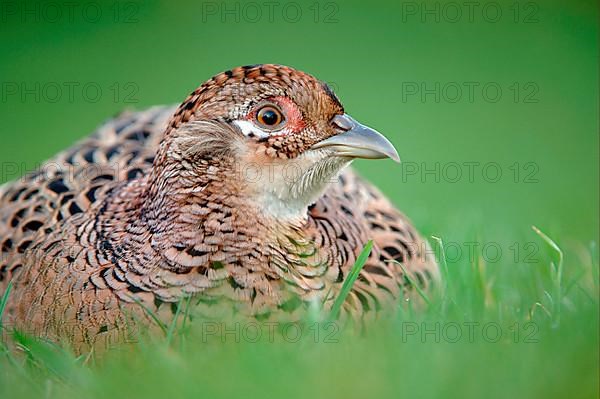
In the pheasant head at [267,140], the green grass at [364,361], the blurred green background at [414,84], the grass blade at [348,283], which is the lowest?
the green grass at [364,361]

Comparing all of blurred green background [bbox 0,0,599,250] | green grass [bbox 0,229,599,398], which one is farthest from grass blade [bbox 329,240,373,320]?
blurred green background [bbox 0,0,599,250]

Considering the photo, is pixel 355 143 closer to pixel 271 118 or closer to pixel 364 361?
pixel 271 118

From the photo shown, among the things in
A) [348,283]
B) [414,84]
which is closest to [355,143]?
[348,283]

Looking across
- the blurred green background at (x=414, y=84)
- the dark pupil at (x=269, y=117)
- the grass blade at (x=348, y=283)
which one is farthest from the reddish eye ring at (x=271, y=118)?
the blurred green background at (x=414, y=84)

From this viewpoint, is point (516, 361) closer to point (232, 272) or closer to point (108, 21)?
point (232, 272)

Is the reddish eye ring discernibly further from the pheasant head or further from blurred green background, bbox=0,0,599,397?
blurred green background, bbox=0,0,599,397

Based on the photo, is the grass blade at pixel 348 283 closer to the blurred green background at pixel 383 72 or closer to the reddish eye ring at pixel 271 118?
the reddish eye ring at pixel 271 118

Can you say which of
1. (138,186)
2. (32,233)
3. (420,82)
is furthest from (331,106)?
(420,82)

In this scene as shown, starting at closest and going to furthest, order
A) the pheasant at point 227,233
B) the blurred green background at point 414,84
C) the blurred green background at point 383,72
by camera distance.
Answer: the pheasant at point 227,233, the blurred green background at point 414,84, the blurred green background at point 383,72
